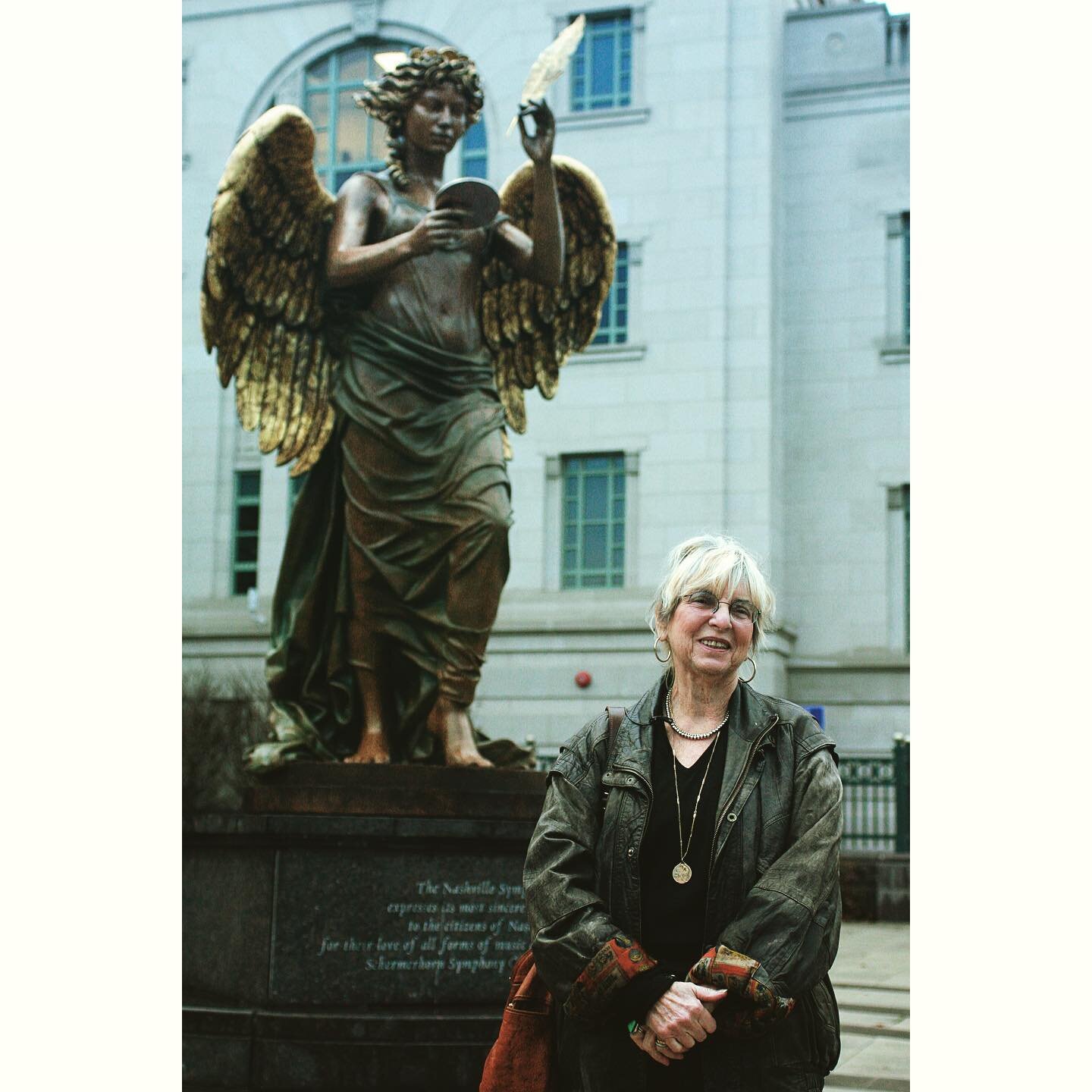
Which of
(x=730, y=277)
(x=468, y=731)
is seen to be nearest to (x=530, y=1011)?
(x=468, y=731)

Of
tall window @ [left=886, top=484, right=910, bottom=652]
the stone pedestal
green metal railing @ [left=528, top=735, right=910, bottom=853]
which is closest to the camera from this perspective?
the stone pedestal

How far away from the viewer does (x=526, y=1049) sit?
3295 mm

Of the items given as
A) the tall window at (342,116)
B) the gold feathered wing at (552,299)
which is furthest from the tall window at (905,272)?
the gold feathered wing at (552,299)

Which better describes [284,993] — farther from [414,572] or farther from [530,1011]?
[530,1011]

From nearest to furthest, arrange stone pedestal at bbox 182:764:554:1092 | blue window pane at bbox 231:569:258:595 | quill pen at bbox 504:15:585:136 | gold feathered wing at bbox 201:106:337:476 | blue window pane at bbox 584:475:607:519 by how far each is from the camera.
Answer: stone pedestal at bbox 182:764:554:1092 < quill pen at bbox 504:15:585:136 < gold feathered wing at bbox 201:106:337:476 < blue window pane at bbox 584:475:607:519 < blue window pane at bbox 231:569:258:595

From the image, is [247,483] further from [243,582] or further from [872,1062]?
[872,1062]

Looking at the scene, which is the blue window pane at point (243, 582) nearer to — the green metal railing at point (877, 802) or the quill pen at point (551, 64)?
the green metal railing at point (877, 802)

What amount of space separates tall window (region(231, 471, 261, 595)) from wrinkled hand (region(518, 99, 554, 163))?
65.3 feet

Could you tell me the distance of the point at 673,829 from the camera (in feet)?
10.5

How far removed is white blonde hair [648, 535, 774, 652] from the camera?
3357 mm

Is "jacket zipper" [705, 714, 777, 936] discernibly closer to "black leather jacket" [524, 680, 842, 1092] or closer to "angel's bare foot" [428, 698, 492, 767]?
"black leather jacket" [524, 680, 842, 1092]

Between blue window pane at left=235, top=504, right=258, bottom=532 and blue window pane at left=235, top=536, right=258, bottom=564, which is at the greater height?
blue window pane at left=235, top=504, right=258, bottom=532

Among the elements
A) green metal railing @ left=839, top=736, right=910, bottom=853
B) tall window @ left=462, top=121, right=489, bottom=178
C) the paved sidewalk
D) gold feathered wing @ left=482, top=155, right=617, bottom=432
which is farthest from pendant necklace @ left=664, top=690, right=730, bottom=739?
tall window @ left=462, top=121, right=489, bottom=178

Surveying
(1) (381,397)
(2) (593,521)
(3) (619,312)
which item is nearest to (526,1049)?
(1) (381,397)
